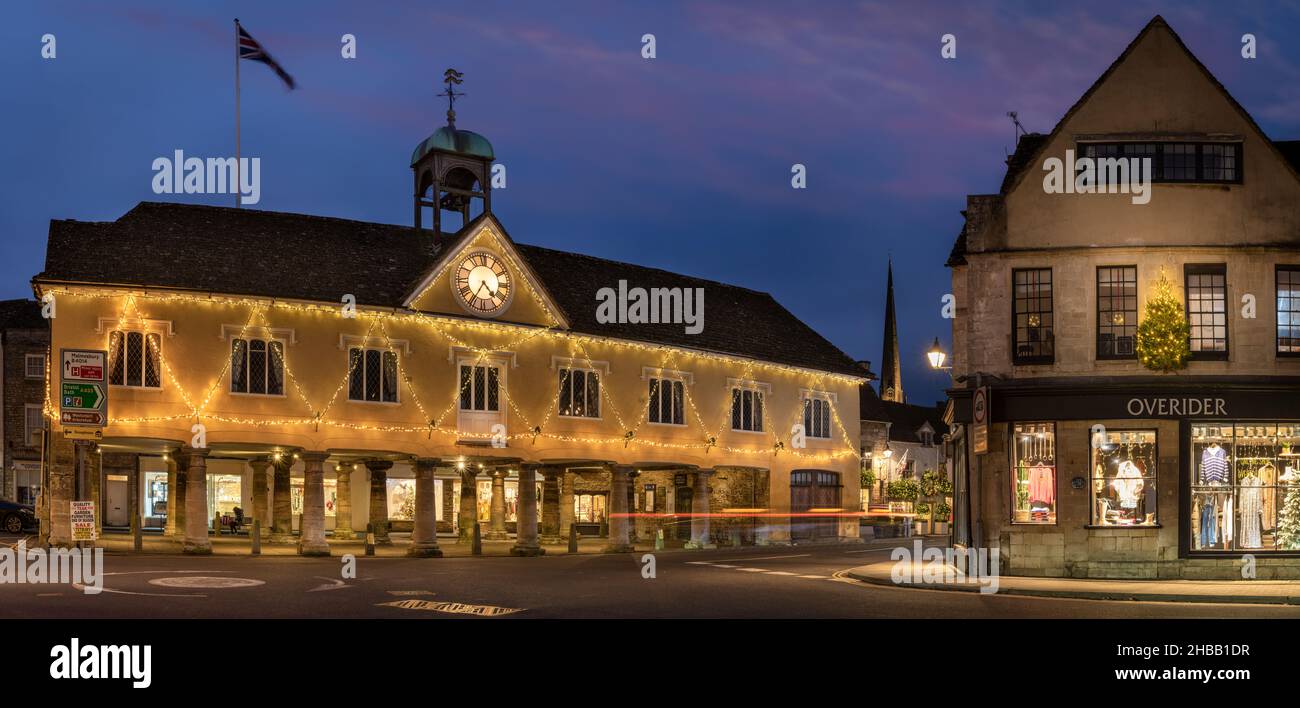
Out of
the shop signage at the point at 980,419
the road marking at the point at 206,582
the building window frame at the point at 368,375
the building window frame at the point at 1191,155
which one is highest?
the building window frame at the point at 1191,155

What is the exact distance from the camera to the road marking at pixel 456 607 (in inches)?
751

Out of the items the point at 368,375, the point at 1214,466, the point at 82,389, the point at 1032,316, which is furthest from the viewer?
the point at 368,375

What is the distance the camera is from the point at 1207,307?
89.8ft

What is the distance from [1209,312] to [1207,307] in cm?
12

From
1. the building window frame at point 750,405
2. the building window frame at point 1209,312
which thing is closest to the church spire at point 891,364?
the building window frame at point 750,405

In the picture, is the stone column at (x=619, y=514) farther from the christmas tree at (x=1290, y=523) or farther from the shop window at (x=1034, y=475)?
the christmas tree at (x=1290, y=523)

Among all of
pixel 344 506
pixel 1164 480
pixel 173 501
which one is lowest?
pixel 344 506

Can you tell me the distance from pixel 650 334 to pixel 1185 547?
2401 centimetres

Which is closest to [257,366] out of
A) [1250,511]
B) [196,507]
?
[196,507]

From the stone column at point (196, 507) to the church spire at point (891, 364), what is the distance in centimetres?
9095

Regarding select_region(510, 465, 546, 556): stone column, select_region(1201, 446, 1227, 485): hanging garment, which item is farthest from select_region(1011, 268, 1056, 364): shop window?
select_region(510, 465, 546, 556): stone column

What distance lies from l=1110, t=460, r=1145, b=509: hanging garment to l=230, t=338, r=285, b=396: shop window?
23384mm

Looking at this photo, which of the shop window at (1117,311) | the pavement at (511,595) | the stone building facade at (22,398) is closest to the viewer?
the pavement at (511,595)

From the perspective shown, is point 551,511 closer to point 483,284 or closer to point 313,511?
point 483,284
